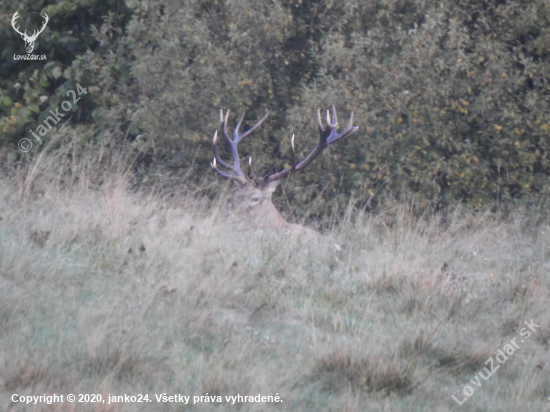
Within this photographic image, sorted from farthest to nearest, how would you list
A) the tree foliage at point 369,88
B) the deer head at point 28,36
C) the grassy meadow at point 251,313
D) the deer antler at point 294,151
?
the deer head at point 28,36
the tree foliage at point 369,88
the deer antler at point 294,151
the grassy meadow at point 251,313

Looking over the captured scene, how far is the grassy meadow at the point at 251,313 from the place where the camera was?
3364 millimetres

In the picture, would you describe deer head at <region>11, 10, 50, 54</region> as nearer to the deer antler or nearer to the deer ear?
the deer antler

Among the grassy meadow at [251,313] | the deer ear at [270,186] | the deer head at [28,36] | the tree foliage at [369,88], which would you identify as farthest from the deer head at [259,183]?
the deer head at [28,36]

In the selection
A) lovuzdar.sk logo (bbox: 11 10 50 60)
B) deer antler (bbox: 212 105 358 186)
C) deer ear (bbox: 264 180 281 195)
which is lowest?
deer ear (bbox: 264 180 281 195)

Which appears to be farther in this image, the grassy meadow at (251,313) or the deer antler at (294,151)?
the deer antler at (294,151)

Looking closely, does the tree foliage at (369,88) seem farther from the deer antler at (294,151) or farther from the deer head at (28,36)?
the deer head at (28,36)

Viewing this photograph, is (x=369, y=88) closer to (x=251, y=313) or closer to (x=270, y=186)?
(x=270, y=186)

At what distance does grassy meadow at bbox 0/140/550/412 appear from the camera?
3364 mm

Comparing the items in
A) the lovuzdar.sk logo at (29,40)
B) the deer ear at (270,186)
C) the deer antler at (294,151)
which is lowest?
the deer ear at (270,186)

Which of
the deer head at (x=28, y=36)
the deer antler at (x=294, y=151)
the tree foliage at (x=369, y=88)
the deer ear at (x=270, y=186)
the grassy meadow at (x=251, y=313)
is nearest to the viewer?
the grassy meadow at (x=251, y=313)

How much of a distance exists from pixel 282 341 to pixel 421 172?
4.32m

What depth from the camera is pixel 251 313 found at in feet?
14.4

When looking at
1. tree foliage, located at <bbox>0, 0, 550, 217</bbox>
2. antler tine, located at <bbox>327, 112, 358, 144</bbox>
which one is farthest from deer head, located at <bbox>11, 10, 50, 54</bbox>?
antler tine, located at <bbox>327, 112, 358, 144</bbox>

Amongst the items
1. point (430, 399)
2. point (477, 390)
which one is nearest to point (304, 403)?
point (430, 399)
